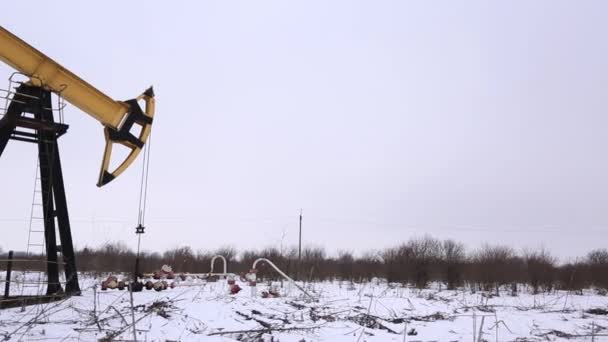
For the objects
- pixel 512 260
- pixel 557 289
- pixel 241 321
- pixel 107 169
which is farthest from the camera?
pixel 512 260

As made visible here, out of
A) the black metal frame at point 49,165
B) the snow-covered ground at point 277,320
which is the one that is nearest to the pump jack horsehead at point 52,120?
the black metal frame at point 49,165

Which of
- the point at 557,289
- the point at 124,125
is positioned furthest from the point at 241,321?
the point at 557,289

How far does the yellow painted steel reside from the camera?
9.60 m

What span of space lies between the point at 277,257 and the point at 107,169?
1488cm

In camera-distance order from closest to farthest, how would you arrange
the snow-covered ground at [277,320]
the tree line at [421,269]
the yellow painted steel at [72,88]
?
the snow-covered ground at [277,320] → the yellow painted steel at [72,88] → the tree line at [421,269]

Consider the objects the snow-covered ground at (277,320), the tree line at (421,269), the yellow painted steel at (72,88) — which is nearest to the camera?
the snow-covered ground at (277,320)

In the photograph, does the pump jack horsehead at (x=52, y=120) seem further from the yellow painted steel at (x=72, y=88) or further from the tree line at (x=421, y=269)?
the tree line at (x=421, y=269)

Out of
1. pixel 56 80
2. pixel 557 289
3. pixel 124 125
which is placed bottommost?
pixel 557 289

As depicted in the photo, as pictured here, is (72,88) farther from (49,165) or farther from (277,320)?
(277,320)

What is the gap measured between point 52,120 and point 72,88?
31.0 inches

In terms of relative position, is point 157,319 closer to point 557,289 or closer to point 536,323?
point 536,323

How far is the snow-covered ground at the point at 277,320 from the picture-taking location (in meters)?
6.64

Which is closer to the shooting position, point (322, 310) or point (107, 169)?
point (322, 310)

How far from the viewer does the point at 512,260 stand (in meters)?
24.5
